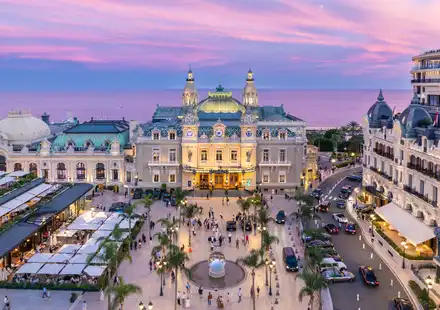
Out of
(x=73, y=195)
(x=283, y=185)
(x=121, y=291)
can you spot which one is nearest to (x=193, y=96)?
(x=283, y=185)

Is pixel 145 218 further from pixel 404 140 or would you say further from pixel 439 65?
pixel 439 65

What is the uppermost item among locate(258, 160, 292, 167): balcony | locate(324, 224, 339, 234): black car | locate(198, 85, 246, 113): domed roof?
locate(198, 85, 246, 113): domed roof

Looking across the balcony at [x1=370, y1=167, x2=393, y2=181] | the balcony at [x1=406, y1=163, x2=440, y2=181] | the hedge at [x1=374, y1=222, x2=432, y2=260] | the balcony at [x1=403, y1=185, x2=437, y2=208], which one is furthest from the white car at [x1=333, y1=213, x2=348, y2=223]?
the balcony at [x1=406, y1=163, x2=440, y2=181]

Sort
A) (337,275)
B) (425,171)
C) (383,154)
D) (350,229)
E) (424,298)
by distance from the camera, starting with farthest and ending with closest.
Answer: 1. (383,154)
2. (350,229)
3. (425,171)
4. (337,275)
5. (424,298)

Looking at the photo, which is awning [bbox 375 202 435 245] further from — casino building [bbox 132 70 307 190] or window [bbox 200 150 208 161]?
window [bbox 200 150 208 161]

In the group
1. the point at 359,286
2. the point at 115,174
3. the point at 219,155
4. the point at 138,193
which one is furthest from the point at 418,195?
the point at 115,174

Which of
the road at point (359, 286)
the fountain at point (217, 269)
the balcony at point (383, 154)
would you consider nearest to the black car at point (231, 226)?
the road at point (359, 286)

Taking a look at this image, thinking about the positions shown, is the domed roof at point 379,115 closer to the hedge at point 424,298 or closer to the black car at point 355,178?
the black car at point 355,178

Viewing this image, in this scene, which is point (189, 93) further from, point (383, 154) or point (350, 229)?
point (350, 229)
